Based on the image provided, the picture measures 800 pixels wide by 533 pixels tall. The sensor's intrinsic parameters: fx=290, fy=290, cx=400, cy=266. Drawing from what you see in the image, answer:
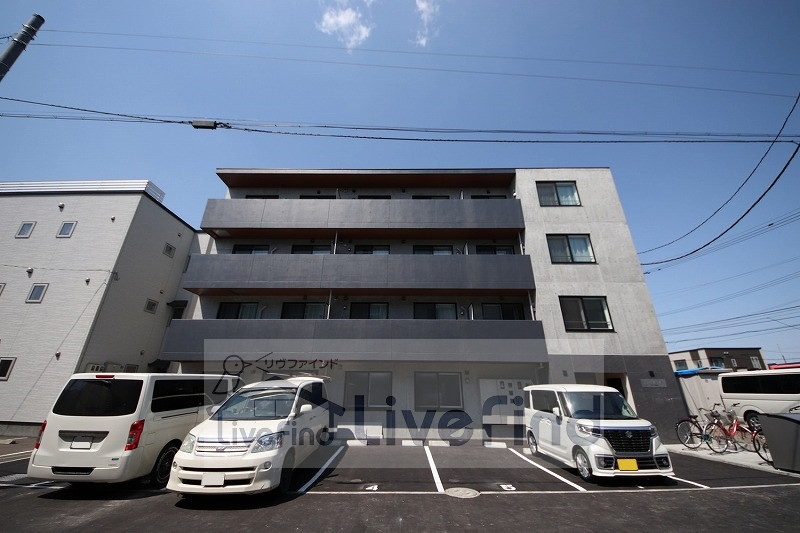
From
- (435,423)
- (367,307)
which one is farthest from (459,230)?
(435,423)

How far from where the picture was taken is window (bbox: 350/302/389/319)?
44.7ft

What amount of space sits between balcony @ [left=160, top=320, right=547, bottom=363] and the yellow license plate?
5373mm

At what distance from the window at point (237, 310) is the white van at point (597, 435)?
495 inches

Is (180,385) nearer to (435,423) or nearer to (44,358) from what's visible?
(435,423)

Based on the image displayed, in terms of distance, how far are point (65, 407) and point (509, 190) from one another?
58.6 feet

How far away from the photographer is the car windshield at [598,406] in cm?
710

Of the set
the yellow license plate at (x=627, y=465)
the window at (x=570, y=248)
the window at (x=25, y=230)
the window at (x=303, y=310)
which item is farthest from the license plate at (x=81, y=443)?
the window at (x=25, y=230)

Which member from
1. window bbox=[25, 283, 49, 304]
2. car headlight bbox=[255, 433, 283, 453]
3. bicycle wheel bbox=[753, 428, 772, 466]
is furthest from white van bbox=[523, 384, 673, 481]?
window bbox=[25, 283, 49, 304]

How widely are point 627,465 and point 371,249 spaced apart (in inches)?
472

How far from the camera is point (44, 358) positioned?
1208cm

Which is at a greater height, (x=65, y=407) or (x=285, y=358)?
Result: (x=285, y=358)

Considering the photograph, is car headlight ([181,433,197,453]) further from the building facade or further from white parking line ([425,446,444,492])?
the building facade

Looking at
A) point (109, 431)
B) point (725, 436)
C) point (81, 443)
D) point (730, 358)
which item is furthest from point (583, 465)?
point (730, 358)

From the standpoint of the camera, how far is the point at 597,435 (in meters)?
6.43
